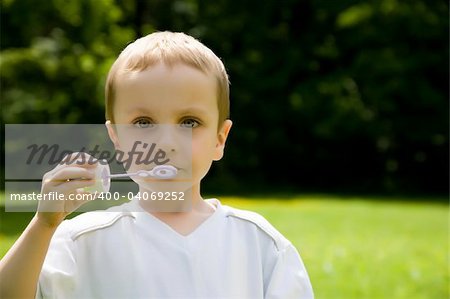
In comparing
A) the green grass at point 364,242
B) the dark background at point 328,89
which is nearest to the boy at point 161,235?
the green grass at point 364,242

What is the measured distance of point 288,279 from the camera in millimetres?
1793

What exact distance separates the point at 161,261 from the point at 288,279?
322 millimetres

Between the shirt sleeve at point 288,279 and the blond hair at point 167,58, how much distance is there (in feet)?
1.28

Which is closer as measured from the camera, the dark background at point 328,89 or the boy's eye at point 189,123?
the boy's eye at point 189,123

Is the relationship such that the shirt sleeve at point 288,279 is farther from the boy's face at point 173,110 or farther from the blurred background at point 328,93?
the blurred background at point 328,93

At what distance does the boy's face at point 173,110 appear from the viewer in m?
1.72

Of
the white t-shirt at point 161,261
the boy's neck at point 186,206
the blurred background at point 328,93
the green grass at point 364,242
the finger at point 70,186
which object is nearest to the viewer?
the finger at point 70,186

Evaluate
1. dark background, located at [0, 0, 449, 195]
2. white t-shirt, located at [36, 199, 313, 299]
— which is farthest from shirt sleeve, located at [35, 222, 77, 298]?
dark background, located at [0, 0, 449, 195]

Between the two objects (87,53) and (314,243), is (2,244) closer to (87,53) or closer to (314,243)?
(314,243)

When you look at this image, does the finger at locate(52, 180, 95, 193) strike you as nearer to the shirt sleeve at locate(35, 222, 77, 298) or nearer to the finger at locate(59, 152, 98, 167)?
the finger at locate(59, 152, 98, 167)

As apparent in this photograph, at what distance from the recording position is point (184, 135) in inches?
68.9

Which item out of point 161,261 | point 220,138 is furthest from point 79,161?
point 220,138

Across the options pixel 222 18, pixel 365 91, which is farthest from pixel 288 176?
pixel 222 18

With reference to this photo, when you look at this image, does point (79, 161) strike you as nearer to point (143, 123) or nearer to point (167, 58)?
point (143, 123)
